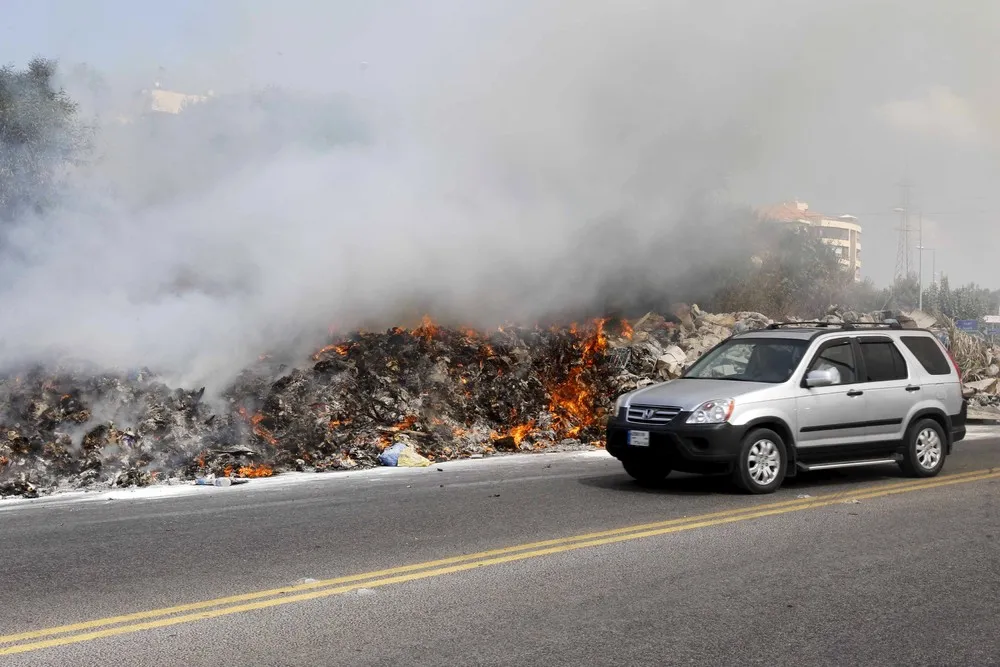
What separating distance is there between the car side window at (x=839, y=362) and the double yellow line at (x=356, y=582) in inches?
54.6

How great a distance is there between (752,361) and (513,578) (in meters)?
5.08

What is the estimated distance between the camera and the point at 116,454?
12211mm

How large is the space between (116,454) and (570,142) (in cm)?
1013

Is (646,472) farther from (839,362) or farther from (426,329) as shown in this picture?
(426,329)

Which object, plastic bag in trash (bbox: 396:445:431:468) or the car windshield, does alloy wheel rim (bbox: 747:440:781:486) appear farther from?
plastic bag in trash (bbox: 396:445:431:468)

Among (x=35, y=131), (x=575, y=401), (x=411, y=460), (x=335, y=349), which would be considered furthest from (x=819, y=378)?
(x=35, y=131)

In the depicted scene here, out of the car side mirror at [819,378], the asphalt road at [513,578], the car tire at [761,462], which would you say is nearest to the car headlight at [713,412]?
the car tire at [761,462]

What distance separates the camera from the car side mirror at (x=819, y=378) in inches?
389

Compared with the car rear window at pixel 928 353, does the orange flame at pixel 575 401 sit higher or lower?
lower

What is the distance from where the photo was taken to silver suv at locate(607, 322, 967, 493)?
31.1 ft

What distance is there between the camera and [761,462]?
963 centimetres

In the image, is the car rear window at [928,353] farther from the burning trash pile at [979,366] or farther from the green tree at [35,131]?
the green tree at [35,131]

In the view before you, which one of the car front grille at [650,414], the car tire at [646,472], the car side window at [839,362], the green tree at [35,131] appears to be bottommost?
the car tire at [646,472]

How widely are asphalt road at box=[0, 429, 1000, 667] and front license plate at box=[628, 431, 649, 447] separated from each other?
48 centimetres
